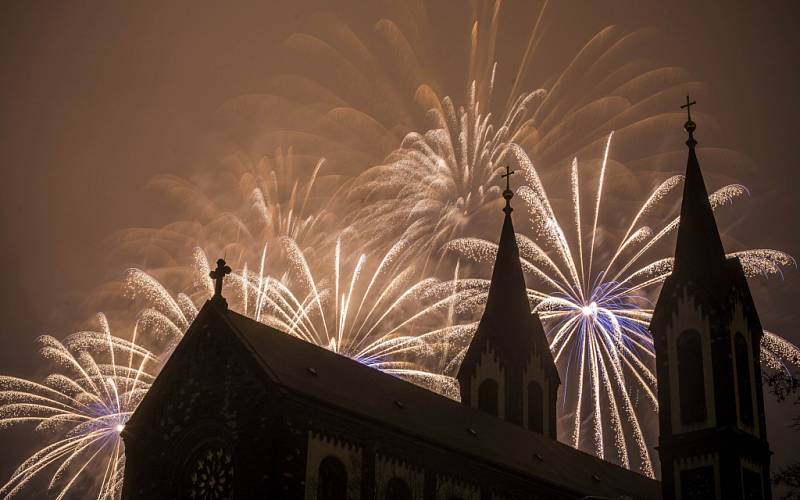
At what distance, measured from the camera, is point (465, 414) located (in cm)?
4978

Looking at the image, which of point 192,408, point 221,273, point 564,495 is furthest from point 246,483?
point 564,495

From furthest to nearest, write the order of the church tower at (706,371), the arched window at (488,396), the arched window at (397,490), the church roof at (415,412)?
the arched window at (488,396), the church tower at (706,371), the arched window at (397,490), the church roof at (415,412)

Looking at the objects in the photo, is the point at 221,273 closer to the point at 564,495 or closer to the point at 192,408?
the point at 192,408

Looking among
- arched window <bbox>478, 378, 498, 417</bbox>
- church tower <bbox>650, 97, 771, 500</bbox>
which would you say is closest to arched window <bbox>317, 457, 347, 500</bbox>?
church tower <bbox>650, 97, 771, 500</bbox>

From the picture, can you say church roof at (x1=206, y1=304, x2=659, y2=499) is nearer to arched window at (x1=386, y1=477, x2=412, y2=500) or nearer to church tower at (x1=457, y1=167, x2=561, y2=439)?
arched window at (x1=386, y1=477, x2=412, y2=500)

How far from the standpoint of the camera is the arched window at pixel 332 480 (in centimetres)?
3741

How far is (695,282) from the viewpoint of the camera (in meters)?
51.7

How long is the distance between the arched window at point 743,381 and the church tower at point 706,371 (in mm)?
44

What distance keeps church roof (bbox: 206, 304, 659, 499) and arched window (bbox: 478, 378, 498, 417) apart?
394 centimetres

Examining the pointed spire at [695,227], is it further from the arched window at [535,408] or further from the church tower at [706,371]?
the arched window at [535,408]

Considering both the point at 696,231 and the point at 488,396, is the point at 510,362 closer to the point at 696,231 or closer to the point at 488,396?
the point at 488,396

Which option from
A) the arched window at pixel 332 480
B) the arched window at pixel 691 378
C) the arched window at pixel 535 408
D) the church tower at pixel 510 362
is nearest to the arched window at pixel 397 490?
the arched window at pixel 332 480

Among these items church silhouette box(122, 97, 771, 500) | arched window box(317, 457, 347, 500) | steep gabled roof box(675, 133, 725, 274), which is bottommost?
arched window box(317, 457, 347, 500)

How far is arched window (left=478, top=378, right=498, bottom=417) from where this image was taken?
59.0m
